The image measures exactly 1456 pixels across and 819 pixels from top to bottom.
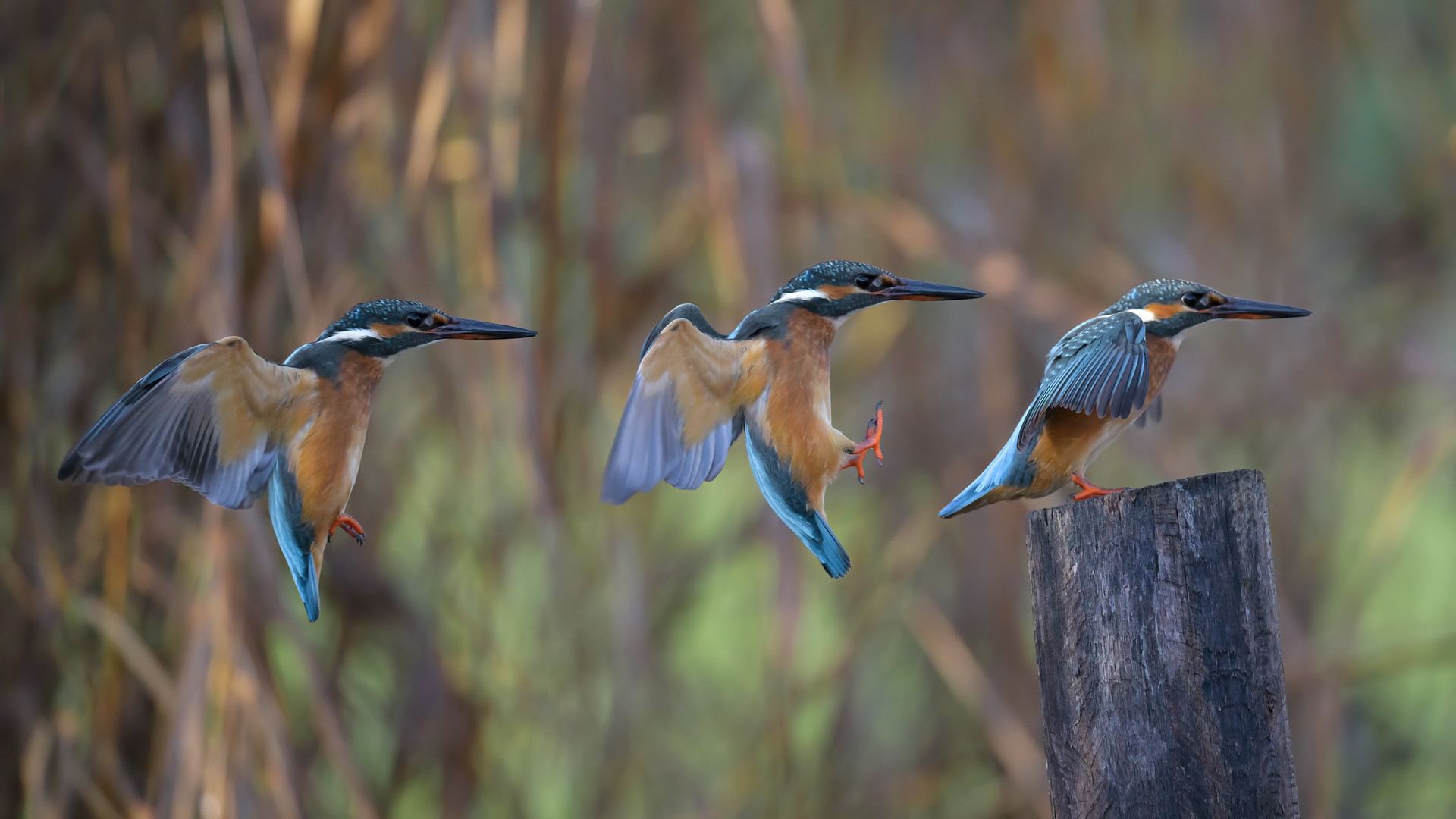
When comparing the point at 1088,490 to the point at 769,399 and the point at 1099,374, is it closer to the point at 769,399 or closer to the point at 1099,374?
the point at 1099,374

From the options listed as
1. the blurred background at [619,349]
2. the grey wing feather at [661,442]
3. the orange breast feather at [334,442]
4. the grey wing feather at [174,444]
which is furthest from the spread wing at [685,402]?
the blurred background at [619,349]

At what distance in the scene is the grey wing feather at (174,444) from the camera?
4.18 feet

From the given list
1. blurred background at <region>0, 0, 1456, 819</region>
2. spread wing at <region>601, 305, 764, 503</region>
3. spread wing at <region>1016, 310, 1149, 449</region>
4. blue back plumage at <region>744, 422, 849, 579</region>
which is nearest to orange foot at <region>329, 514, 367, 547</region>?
spread wing at <region>601, 305, 764, 503</region>

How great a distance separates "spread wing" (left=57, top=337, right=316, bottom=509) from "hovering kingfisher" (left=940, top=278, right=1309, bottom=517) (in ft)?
2.38

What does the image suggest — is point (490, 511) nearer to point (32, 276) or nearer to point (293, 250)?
point (32, 276)

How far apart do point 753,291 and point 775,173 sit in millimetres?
1175

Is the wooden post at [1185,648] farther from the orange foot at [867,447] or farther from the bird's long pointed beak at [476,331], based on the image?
the bird's long pointed beak at [476,331]

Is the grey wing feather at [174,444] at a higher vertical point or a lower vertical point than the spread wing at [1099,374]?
lower

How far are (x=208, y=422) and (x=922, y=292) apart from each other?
0.71 meters

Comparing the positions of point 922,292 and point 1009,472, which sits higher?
point 922,292

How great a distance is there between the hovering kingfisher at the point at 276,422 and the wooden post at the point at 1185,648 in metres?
0.87

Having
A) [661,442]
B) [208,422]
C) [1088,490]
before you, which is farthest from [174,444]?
[1088,490]

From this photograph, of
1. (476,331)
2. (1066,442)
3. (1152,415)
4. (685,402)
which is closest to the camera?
(476,331)

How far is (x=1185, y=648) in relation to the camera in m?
1.73
